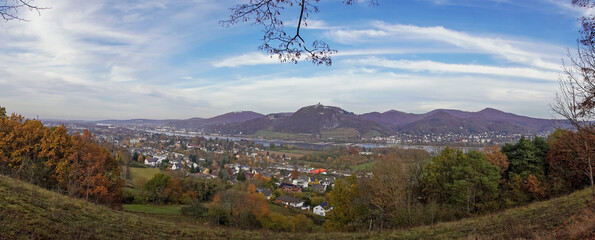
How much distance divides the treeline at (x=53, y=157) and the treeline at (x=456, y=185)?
51.2 feet

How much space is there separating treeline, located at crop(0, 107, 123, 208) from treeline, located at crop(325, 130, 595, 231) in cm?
1561

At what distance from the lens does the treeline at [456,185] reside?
52.6ft

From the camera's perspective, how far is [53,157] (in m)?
18.0

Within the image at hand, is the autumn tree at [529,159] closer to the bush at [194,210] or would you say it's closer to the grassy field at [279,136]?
the bush at [194,210]

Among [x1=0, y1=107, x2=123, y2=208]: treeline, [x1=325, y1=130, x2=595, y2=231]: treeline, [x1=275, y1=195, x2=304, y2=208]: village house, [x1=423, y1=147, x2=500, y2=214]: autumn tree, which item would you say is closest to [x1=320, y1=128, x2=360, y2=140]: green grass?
[x1=275, y1=195, x2=304, y2=208]: village house

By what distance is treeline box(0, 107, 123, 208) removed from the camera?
1678 centimetres

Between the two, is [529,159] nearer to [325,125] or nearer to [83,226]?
[83,226]

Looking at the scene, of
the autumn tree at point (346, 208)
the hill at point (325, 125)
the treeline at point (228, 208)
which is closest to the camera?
the autumn tree at point (346, 208)

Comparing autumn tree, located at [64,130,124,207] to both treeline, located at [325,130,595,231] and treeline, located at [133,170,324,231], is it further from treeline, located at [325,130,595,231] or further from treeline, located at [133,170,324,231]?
treeline, located at [325,130,595,231]

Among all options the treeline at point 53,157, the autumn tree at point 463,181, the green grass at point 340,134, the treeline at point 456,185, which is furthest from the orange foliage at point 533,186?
the green grass at point 340,134

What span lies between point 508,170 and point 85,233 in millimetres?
24161

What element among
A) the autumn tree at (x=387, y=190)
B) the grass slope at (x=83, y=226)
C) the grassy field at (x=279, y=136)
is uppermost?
the grass slope at (x=83, y=226)

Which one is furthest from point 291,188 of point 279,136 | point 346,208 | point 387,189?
point 279,136

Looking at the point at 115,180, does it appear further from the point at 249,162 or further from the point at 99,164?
the point at 249,162
